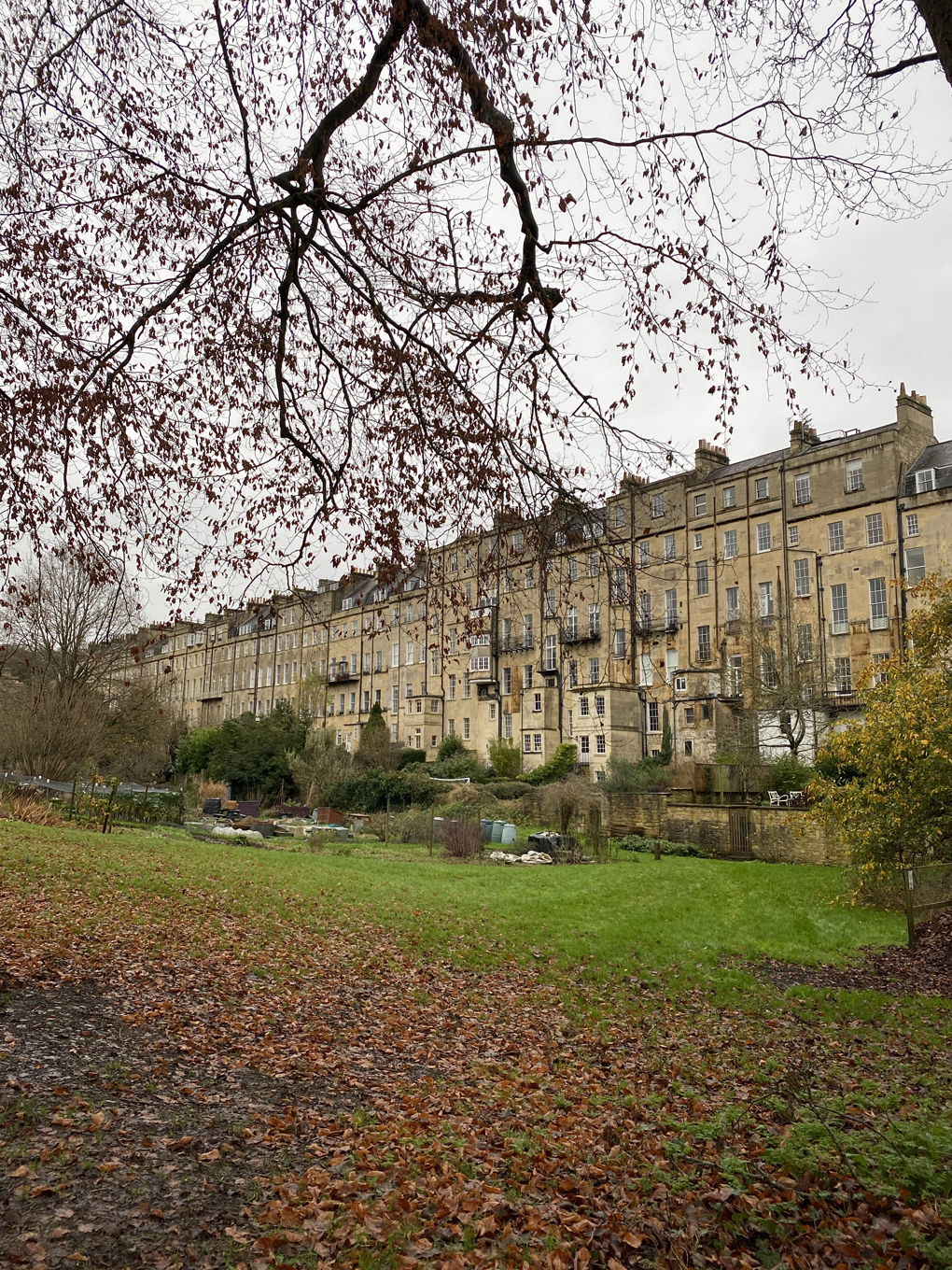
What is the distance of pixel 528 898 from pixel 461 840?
8667mm

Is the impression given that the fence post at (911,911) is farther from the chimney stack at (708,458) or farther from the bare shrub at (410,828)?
the chimney stack at (708,458)

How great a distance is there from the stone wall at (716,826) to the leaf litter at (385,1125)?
1292 cm

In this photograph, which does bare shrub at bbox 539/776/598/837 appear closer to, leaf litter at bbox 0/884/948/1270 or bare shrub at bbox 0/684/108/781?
bare shrub at bbox 0/684/108/781

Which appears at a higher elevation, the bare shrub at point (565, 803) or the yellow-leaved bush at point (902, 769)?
the yellow-leaved bush at point (902, 769)

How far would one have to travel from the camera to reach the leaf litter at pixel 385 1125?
14.0 ft

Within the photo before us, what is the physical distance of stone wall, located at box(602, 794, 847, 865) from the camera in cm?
2381

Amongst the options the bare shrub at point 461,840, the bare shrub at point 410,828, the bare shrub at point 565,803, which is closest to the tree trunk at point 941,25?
the bare shrub at point 461,840

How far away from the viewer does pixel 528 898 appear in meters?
17.4

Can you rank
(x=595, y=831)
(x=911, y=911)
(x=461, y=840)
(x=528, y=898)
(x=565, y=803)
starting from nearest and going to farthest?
1. (x=911, y=911)
2. (x=528, y=898)
3. (x=461, y=840)
4. (x=595, y=831)
5. (x=565, y=803)

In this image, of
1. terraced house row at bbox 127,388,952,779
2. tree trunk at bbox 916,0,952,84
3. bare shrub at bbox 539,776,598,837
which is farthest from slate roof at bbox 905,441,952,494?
tree trunk at bbox 916,0,952,84

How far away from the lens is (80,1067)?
20.2ft

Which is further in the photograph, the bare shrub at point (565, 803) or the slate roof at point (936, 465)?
the slate roof at point (936, 465)

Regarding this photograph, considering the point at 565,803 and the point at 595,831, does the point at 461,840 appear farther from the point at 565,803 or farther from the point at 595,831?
the point at 565,803

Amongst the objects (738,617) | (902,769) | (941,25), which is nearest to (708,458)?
(738,617)
